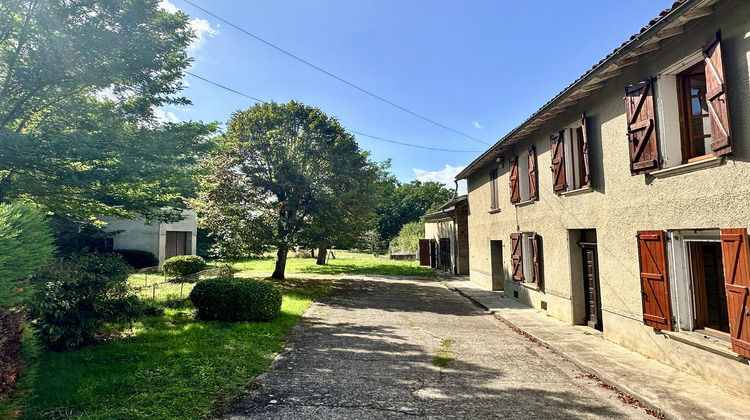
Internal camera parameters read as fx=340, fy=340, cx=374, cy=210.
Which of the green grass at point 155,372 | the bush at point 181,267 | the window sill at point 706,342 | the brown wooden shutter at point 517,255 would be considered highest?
the brown wooden shutter at point 517,255

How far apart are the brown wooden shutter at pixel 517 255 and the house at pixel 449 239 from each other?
7.09 metres

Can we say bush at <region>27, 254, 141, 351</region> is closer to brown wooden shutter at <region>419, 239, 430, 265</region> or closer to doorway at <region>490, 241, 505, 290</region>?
doorway at <region>490, 241, 505, 290</region>

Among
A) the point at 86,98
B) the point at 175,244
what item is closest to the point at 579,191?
the point at 86,98

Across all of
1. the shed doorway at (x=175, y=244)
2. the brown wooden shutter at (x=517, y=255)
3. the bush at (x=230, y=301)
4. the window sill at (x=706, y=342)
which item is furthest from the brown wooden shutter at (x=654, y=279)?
the shed doorway at (x=175, y=244)

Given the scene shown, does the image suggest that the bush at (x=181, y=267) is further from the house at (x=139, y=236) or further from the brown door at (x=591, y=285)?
the brown door at (x=591, y=285)

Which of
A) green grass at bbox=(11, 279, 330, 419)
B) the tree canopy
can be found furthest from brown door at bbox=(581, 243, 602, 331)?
the tree canopy

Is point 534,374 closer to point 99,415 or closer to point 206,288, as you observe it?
point 99,415

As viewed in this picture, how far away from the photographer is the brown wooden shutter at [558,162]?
8148 millimetres

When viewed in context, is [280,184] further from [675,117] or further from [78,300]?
[675,117]

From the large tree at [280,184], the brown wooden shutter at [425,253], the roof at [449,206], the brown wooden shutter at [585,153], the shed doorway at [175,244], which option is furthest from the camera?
the brown wooden shutter at [425,253]

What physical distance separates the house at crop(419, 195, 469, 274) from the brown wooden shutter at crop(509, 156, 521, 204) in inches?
264

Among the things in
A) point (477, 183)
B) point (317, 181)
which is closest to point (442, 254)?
point (477, 183)

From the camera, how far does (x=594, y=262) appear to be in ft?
25.6

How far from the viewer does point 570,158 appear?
8.05 m
